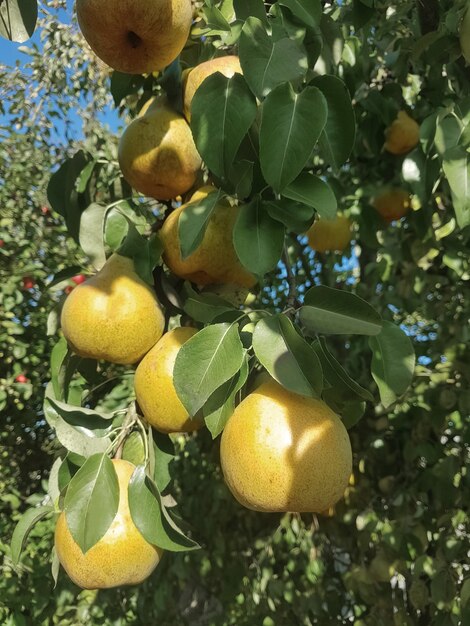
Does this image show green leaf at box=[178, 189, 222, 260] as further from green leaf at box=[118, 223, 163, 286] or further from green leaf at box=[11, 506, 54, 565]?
green leaf at box=[11, 506, 54, 565]

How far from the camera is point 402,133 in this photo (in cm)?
205

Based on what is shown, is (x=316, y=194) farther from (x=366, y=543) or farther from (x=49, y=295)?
(x=49, y=295)

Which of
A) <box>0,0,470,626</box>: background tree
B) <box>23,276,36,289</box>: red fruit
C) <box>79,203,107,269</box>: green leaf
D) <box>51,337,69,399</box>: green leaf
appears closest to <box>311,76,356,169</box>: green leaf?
<box>0,0,470,626</box>: background tree

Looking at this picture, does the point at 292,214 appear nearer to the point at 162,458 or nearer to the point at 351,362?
the point at 162,458

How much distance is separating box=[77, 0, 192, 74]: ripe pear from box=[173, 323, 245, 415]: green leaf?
479mm

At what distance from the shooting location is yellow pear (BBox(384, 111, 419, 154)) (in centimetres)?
205

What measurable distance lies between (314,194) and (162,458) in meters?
0.50

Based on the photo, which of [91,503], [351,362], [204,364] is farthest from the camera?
[351,362]

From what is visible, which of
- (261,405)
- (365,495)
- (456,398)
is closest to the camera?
(261,405)

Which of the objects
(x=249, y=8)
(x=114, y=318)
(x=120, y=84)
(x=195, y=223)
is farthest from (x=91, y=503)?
(x=120, y=84)

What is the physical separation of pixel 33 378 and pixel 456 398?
2647 mm

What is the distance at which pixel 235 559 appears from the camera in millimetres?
2881

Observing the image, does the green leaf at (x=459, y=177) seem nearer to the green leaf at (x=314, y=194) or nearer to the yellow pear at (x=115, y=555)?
the green leaf at (x=314, y=194)

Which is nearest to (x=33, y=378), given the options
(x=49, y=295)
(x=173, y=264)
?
(x=49, y=295)
